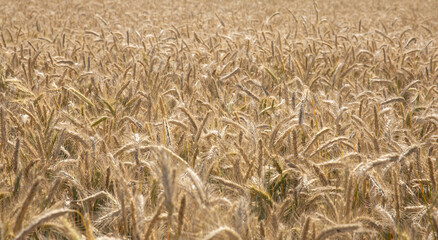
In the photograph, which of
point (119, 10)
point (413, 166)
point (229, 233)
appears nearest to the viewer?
point (229, 233)

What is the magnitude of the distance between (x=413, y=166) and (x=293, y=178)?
627 millimetres

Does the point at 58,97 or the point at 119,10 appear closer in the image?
the point at 58,97

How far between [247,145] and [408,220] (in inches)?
36.7

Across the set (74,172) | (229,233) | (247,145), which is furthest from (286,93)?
(229,233)

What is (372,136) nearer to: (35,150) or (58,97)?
(35,150)

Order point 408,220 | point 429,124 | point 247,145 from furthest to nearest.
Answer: point 429,124 < point 247,145 < point 408,220

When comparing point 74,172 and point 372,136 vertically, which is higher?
point 372,136

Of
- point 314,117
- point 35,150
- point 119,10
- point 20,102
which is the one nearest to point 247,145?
point 314,117

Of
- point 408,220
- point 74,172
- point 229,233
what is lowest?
point 408,220

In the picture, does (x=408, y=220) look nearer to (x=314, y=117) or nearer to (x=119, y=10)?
(x=314, y=117)

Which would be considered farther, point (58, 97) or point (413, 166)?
point (58, 97)

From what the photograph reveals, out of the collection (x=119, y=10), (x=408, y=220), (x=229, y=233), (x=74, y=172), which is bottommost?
(x=408, y=220)

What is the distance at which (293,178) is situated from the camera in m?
1.97

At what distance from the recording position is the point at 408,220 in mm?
1727
